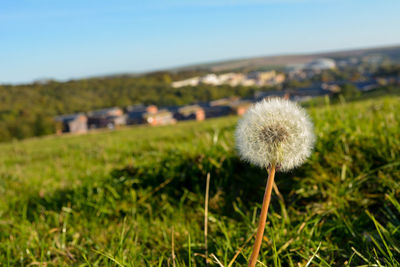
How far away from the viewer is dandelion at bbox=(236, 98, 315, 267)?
108 centimetres

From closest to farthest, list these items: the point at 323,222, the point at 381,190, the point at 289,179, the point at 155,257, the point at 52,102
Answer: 1. the point at 155,257
2. the point at 323,222
3. the point at 381,190
4. the point at 289,179
5. the point at 52,102

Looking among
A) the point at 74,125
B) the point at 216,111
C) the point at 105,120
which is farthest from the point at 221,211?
the point at 105,120

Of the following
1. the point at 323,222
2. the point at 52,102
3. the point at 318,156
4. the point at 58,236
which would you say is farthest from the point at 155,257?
the point at 52,102

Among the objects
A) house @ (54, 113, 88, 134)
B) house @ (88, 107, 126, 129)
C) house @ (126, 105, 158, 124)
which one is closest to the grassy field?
house @ (54, 113, 88, 134)

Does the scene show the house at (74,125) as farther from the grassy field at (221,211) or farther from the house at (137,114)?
the grassy field at (221,211)

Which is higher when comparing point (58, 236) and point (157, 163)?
point (157, 163)

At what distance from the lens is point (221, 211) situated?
204 cm

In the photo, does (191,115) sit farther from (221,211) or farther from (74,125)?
(221,211)

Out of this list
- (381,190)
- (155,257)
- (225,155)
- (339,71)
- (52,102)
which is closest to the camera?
(155,257)

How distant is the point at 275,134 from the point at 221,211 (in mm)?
1084

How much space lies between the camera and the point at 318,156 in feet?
7.44

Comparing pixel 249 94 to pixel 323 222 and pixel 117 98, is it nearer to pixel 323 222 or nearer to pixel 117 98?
pixel 117 98

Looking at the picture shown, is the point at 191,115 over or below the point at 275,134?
below

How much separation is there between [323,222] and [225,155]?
100 cm
